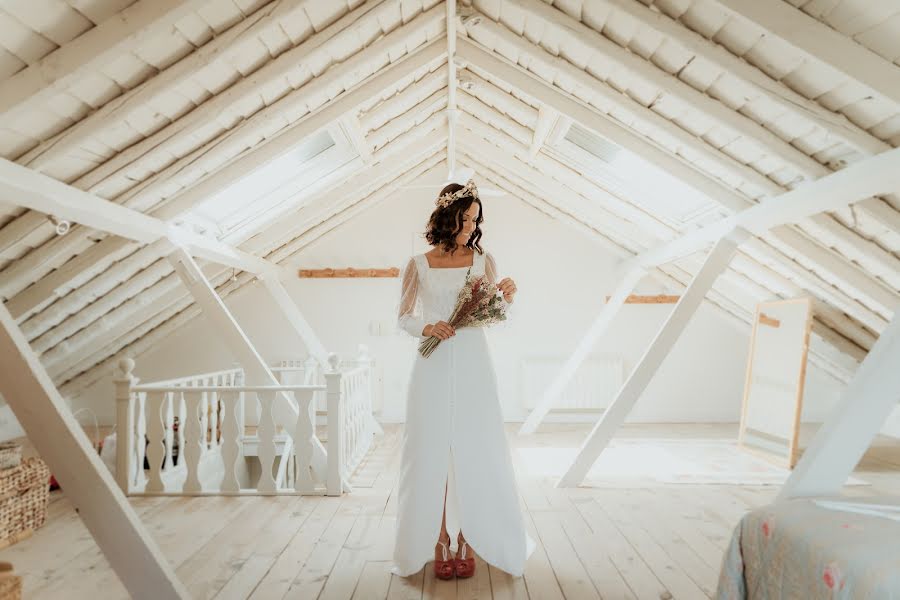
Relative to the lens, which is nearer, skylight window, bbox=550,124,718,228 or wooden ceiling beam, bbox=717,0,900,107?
wooden ceiling beam, bbox=717,0,900,107

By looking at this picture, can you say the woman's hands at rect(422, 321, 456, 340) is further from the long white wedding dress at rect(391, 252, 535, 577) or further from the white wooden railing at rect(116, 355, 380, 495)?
the white wooden railing at rect(116, 355, 380, 495)

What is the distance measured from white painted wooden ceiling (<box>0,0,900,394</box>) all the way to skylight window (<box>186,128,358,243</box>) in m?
0.03

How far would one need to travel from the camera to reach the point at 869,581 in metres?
1.42

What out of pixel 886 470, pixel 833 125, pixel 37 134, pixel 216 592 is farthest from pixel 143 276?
pixel 886 470

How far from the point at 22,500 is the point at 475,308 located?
2.60 m

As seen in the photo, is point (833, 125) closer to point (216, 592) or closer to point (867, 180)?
point (867, 180)

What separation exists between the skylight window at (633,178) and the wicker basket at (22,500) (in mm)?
3981

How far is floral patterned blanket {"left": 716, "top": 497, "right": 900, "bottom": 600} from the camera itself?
1.46 m

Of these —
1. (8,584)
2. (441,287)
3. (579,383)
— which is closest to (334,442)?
(441,287)

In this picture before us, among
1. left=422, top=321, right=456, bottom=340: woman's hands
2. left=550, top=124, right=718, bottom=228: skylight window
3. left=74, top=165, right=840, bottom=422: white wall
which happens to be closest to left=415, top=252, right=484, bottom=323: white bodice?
left=422, top=321, right=456, bottom=340: woman's hands

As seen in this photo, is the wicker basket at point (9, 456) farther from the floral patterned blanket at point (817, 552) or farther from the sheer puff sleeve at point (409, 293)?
the floral patterned blanket at point (817, 552)

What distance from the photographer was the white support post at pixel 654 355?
429 centimetres

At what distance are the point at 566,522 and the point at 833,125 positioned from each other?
2.34 m

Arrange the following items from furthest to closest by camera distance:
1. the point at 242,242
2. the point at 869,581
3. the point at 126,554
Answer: the point at 242,242 < the point at 126,554 < the point at 869,581
